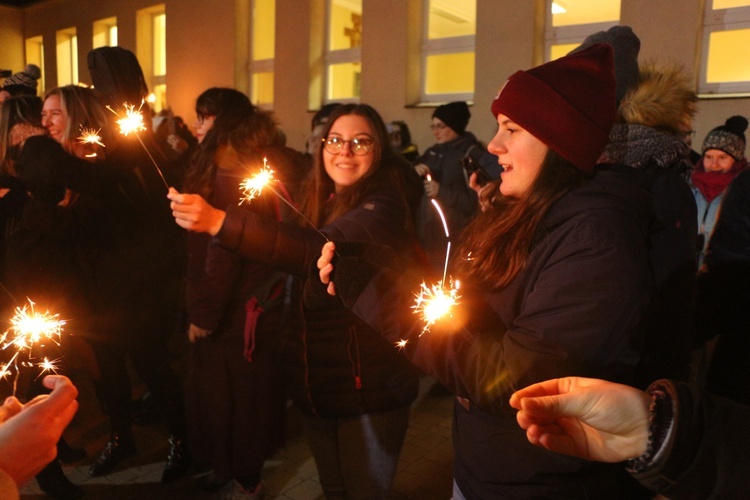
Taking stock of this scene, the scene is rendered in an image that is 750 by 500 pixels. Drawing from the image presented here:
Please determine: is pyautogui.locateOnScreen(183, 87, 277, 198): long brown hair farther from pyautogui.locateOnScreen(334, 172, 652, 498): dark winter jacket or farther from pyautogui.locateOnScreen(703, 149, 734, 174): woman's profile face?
pyautogui.locateOnScreen(703, 149, 734, 174): woman's profile face

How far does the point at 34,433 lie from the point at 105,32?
1841cm

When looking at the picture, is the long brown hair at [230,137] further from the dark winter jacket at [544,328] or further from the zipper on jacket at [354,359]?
the dark winter jacket at [544,328]

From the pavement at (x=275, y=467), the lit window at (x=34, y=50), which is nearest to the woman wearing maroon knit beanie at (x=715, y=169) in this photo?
the pavement at (x=275, y=467)

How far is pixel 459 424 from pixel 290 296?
4.76 ft

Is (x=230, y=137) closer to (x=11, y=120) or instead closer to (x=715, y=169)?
(x=11, y=120)

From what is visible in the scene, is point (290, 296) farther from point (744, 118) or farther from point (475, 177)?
point (744, 118)

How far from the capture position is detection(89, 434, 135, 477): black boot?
3947 millimetres

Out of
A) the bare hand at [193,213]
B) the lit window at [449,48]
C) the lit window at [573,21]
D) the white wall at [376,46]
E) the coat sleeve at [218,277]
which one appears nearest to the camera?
the bare hand at [193,213]

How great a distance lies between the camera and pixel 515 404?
47.5 inches

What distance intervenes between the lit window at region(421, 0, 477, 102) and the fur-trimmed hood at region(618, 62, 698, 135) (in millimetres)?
7328

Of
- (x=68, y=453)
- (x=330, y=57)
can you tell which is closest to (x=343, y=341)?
(x=68, y=453)

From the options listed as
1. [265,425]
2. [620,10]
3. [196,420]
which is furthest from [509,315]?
[620,10]

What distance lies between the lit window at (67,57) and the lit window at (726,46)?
1746 cm

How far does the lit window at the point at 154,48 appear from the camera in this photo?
15305mm
